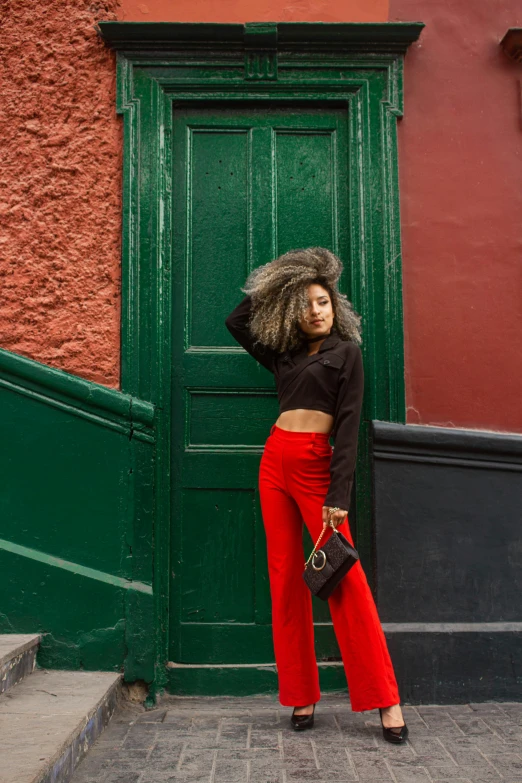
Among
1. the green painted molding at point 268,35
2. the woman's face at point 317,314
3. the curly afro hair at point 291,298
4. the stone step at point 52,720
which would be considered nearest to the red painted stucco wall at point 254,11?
the green painted molding at point 268,35

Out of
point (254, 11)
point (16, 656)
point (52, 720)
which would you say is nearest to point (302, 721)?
point (52, 720)

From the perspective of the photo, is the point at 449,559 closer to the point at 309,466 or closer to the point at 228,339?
the point at 309,466

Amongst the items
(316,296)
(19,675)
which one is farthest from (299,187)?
(19,675)

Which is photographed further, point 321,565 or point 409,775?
point 321,565

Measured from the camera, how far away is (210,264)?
399 cm

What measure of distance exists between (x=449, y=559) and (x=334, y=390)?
1218 millimetres

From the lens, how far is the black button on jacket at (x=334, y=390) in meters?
3.00

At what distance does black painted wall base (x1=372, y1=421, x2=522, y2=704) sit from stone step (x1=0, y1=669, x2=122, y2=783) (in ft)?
4.77

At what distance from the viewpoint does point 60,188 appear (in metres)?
3.85

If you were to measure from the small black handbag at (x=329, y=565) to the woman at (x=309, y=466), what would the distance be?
4.2 inches

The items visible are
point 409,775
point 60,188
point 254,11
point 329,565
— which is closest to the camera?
point 409,775

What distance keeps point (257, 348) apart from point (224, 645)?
160cm

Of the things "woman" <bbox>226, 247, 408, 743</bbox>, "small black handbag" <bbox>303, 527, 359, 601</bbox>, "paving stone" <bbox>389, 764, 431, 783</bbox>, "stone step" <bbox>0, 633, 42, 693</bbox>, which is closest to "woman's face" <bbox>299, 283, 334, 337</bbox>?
"woman" <bbox>226, 247, 408, 743</bbox>

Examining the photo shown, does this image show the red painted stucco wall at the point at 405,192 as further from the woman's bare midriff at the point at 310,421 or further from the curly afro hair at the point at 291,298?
the woman's bare midriff at the point at 310,421
